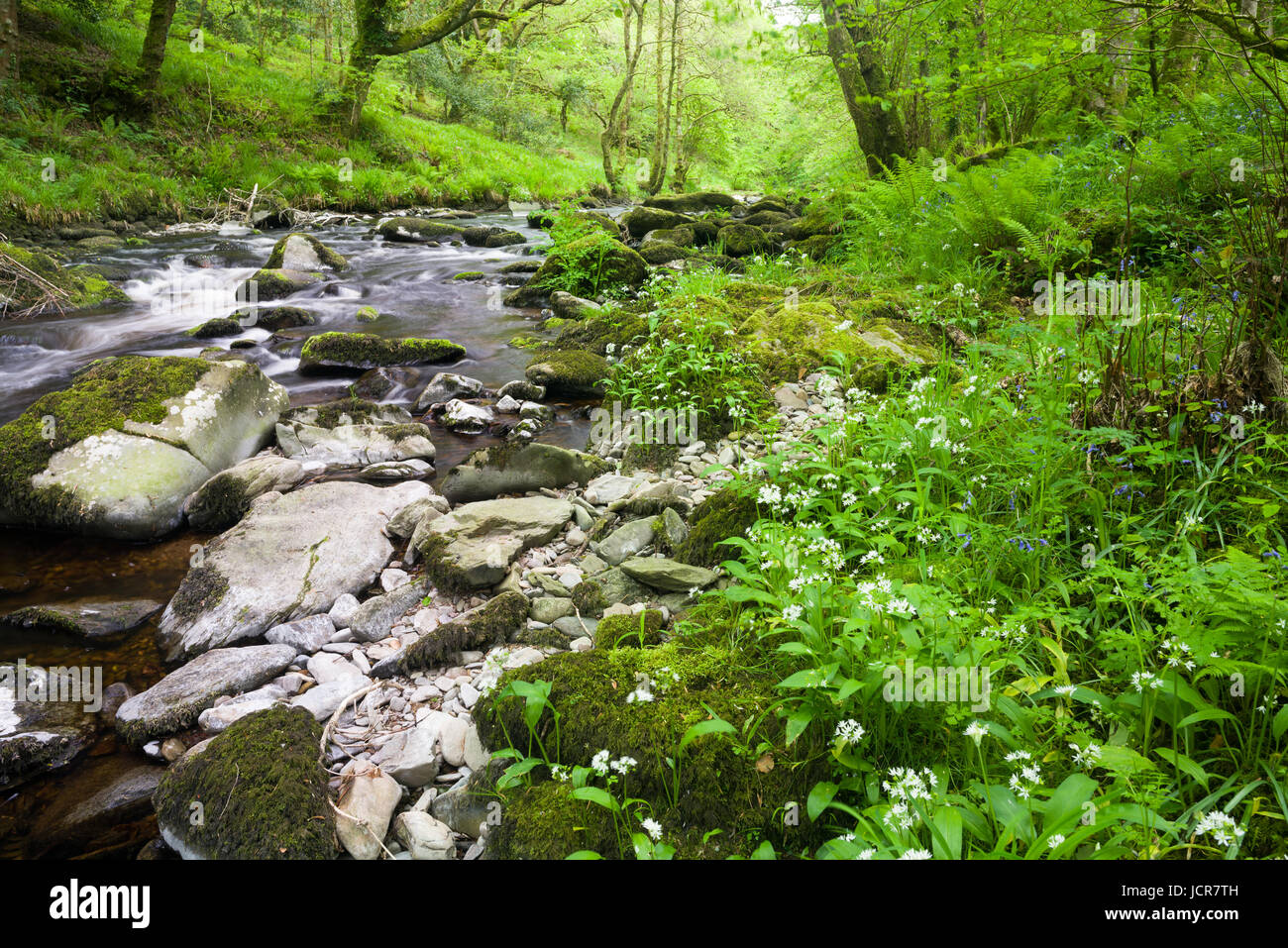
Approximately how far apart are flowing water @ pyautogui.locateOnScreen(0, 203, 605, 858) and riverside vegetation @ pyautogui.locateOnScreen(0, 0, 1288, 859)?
0.57 ft

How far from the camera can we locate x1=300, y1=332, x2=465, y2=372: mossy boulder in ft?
25.7

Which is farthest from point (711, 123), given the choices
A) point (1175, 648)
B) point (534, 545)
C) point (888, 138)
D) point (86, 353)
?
point (1175, 648)

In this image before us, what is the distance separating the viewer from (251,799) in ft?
8.16

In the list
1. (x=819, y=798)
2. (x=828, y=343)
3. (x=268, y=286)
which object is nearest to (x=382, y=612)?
(x=819, y=798)

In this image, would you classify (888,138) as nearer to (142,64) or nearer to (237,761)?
(237,761)

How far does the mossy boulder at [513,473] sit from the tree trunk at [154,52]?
18.0 meters

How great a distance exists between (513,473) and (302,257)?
9184 millimetres

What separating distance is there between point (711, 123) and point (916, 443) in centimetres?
2689

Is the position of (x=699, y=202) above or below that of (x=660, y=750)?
above

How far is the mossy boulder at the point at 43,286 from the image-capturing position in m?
8.83

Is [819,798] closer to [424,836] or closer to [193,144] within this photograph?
[424,836]

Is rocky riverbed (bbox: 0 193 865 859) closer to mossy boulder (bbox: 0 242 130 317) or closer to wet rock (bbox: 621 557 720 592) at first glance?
wet rock (bbox: 621 557 720 592)

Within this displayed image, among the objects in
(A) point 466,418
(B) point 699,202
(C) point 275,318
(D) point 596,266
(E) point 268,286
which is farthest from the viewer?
(B) point 699,202

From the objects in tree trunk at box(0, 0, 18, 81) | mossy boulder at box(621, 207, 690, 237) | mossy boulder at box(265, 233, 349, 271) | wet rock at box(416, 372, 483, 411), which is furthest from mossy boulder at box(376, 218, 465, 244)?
wet rock at box(416, 372, 483, 411)
